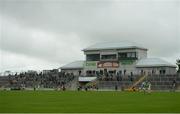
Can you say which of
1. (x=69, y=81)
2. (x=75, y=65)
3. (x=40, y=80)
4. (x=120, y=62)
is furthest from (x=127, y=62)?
(x=40, y=80)

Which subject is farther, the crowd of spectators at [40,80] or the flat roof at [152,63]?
the flat roof at [152,63]

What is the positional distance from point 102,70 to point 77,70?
8660 mm

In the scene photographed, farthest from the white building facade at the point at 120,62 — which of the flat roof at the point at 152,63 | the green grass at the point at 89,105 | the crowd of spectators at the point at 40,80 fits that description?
the green grass at the point at 89,105

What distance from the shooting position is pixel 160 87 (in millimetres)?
87062

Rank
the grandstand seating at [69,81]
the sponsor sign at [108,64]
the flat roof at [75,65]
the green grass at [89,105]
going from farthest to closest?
the flat roof at [75,65], the sponsor sign at [108,64], the grandstand seating at [69,81], the green grass at [89,105]

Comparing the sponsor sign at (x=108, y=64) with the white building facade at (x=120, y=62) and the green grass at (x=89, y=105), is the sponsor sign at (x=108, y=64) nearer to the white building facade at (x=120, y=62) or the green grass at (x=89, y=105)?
the white building facade at (x=120, y=62)

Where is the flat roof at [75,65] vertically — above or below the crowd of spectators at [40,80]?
above

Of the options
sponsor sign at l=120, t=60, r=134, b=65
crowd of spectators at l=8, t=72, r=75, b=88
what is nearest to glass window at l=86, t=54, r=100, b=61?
sponsor sign at l=120, t=60, r=134, b=65

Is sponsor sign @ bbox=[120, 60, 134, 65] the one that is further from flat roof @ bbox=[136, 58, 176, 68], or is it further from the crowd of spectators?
the crowd of spectators

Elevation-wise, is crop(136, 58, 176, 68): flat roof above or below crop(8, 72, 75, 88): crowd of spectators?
above

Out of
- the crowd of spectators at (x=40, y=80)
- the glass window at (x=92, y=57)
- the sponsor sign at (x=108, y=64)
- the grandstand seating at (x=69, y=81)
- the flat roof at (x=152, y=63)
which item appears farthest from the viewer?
the glass window at (x=92, y=57)

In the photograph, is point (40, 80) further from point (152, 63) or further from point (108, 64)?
point (152, 63)

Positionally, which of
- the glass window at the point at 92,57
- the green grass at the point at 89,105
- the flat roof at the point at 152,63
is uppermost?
the glass window at the point at 92,57

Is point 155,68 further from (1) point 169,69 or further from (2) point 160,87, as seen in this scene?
(2) point 160,87
